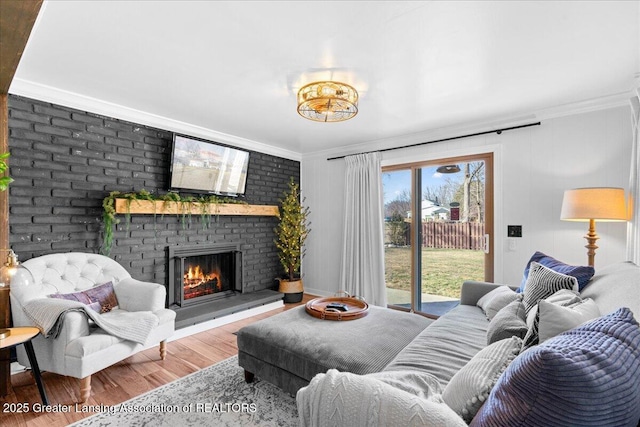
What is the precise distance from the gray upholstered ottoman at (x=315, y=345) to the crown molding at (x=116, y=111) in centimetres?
258

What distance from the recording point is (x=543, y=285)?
1951 mm

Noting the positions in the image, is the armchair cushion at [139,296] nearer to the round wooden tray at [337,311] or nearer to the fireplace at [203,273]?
the fireplace at [203,273]

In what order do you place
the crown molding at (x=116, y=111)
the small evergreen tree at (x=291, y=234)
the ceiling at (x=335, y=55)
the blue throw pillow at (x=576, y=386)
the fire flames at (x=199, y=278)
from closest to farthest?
the blue throw pillow at (x=576, y=386) → the ceiling at (x=335, y=55) → the crown molding at (x=116, y=111) → the fire flames at (x=199, y=278) → the small evergreen tree at (x=291, y=234)

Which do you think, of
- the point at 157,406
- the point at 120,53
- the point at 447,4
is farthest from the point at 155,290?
the point at 447,4

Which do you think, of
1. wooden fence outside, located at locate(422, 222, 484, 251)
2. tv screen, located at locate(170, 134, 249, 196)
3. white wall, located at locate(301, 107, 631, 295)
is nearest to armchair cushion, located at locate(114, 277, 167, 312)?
tv screen, located at locate(170, 134, 249, 196)

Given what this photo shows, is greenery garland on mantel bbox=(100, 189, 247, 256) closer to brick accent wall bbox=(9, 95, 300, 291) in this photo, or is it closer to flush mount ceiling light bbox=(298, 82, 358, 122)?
brick accent wall bbox=(9, 95, 300, 291)

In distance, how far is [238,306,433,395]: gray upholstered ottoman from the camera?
1.84 m

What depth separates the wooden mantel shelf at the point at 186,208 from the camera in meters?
3.10

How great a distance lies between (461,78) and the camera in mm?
2473

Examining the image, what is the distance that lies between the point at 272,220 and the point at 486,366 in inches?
163

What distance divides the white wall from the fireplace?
9.83 ft

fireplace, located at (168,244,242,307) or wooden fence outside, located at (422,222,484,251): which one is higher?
wooden fence outside, located at (422,222,484,251)

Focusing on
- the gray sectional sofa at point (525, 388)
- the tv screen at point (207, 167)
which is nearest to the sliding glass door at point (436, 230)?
the tv screen at point (207, 167)

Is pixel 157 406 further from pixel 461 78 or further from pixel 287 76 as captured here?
pixel 461 78
